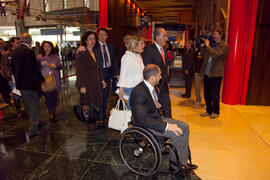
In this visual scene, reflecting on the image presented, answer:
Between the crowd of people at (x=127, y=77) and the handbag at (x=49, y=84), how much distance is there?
64 millimetres

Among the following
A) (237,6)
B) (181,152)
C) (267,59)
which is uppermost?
(237,6)

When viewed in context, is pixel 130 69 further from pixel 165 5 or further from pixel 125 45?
pixel 165 5

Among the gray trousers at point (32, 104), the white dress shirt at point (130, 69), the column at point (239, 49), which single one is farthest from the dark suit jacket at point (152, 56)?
the column at point (239, 49)

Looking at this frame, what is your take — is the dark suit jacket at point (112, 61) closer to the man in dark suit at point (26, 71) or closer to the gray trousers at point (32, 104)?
the man in dark suit at point (26, 71)

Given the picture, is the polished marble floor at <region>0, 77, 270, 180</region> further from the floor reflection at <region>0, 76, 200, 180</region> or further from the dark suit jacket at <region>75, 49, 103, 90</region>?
the dark suit jacket at <region>75, 49, 103, 90</region>

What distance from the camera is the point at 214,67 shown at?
3514 millimetres

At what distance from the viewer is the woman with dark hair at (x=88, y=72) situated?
2855mm

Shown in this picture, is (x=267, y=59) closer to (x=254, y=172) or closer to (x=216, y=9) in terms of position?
(x=216, y=9)

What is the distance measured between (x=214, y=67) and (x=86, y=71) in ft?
7.57

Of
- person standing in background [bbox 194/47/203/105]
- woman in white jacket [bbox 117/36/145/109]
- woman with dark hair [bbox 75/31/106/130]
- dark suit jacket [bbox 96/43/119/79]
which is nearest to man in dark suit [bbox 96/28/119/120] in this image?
dark suit jacket [bbox 96/43/119/79]

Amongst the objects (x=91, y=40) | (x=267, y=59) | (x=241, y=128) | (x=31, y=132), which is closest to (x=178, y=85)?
(x=267, y=59)

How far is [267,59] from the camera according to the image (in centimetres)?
430

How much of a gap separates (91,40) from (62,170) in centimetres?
184

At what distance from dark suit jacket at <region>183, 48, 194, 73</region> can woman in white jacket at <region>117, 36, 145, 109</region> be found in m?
2.80
